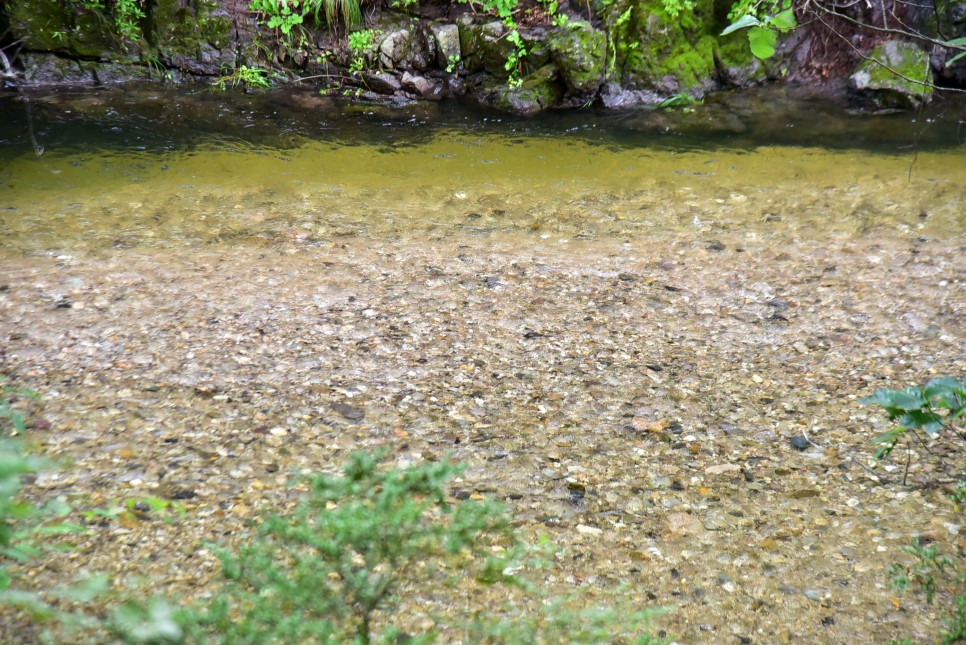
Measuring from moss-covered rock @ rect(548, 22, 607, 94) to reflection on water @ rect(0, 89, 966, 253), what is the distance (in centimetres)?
45

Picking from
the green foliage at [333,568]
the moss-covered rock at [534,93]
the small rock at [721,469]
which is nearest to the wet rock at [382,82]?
the moss-covered rock at [534,93]

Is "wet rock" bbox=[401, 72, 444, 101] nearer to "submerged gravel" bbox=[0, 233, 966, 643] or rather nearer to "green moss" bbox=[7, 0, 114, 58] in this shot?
"green moss" bbox=[7, 0, 114, 58]

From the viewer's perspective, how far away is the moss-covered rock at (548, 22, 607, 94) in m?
8.61

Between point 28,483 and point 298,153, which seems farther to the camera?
point 298,153

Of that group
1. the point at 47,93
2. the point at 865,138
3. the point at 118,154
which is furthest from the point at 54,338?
the point at 865,138

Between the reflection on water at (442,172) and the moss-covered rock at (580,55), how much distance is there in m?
0.45

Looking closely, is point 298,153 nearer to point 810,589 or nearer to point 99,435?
point 99,435

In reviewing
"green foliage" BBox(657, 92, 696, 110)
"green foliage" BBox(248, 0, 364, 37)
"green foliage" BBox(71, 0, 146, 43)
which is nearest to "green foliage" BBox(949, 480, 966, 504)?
"green foliage" BBox(657, 92, 696, 110)

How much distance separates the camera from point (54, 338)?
Answer: 3881mm

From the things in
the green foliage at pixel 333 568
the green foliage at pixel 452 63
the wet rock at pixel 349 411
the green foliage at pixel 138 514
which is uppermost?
the green foliage at pixel 452 63

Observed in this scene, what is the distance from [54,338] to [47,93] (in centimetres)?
608

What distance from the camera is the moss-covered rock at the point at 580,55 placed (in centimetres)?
861

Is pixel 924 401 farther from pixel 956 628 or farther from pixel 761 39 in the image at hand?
pixel 761 39

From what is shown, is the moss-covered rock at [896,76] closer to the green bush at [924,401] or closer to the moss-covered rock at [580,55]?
the moss-covered rock at [580,55]
